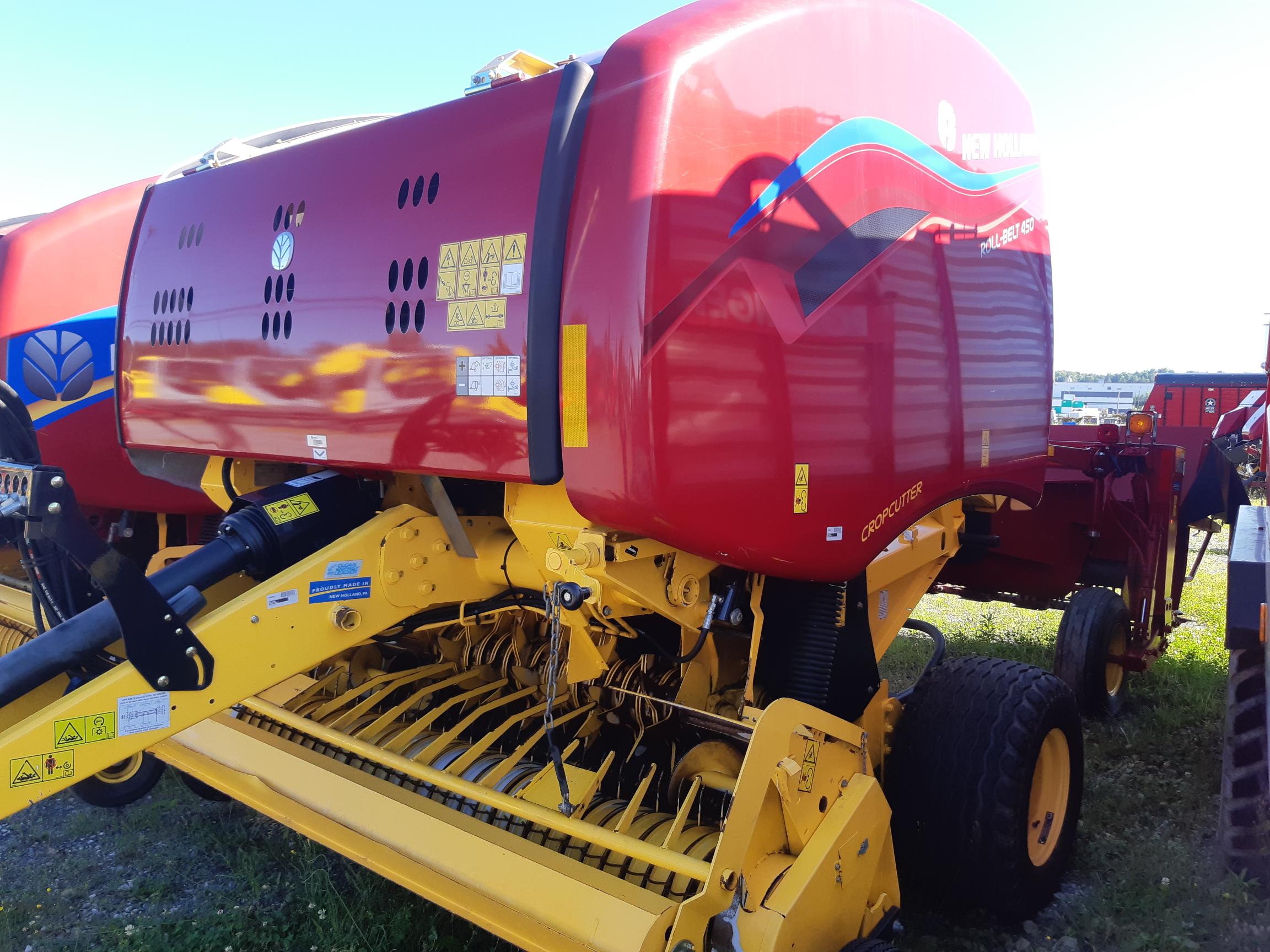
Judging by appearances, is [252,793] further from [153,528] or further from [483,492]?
[153,528]

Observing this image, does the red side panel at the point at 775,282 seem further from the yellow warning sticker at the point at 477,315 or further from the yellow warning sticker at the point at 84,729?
the yellow warning sticker at the point at 84,729

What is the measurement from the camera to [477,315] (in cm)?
250

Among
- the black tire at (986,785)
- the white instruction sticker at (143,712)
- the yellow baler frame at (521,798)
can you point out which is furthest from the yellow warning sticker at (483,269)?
the black tire at (986,785)

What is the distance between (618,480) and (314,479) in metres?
1.25

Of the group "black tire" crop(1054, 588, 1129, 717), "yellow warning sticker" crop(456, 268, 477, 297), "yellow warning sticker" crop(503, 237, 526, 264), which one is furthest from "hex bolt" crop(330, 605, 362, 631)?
"black tire" crop(1054, 588, 1129, 717)

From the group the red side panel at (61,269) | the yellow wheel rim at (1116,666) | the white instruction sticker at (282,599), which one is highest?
the red side panel at (61,269)

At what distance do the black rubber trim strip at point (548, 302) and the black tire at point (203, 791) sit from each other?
254 cm

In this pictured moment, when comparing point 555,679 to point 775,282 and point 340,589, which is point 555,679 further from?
point 775,282

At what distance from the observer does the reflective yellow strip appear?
2.28 metres

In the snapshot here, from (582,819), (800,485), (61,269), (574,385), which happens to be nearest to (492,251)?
(574,385)

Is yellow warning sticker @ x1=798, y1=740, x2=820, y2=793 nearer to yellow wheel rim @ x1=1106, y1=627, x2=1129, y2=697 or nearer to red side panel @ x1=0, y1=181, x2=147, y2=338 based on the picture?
yellow wheel rim @ x1=1106, y1=627, x2=1129, y2=697

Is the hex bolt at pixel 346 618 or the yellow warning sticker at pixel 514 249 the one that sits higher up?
the yellow warning sticker at pixel 514 249

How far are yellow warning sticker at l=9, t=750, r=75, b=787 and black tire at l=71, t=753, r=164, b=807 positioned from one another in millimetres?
1961

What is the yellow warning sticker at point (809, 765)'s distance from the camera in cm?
242
